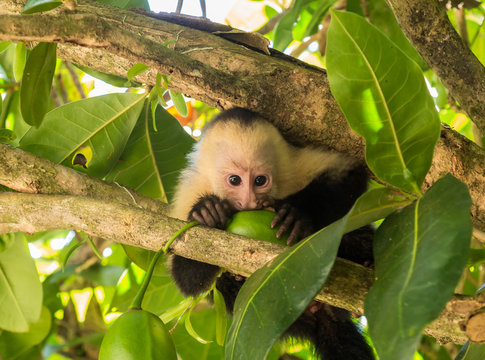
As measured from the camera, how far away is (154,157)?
2.23 meters

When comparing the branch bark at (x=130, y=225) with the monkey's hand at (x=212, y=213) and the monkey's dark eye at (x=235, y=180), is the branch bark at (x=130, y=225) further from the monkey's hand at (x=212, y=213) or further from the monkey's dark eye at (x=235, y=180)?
the monkey's dark eye at (x=235, y=180)

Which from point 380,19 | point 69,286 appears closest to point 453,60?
point 380,19

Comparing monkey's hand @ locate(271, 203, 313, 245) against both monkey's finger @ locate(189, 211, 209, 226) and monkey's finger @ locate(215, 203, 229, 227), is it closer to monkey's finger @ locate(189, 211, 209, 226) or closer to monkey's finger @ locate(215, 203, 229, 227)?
monkey's finger @ locate(215, 203, 229, 227)

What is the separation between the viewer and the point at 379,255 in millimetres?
1014

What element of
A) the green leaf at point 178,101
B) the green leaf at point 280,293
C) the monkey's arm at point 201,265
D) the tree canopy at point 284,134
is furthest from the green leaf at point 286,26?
the green leaf at point 280,293

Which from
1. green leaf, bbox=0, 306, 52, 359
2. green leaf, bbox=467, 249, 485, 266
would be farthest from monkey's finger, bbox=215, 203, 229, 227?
→ green leaf, bbox=0, 306, 52, 359

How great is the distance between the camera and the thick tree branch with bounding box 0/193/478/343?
3.23 feet

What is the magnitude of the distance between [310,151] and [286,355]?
0.89m

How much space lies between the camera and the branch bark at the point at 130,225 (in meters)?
1.12

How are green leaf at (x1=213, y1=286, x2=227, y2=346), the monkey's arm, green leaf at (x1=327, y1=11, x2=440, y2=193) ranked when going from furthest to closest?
the monkey's arm < green leaf at (x1=213, y1=286, x2=227, y2=346) < green leaf at (x1=327, y1=11, x2=440, y2=193)

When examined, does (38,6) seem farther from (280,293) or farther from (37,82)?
(280,293)

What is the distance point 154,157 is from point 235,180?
1.25 ft

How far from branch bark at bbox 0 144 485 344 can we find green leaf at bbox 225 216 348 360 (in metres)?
0.13

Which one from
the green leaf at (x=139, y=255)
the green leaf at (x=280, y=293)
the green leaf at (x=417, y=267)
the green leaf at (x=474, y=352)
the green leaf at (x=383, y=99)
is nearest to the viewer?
the green leaf at (x=417, y=267)
